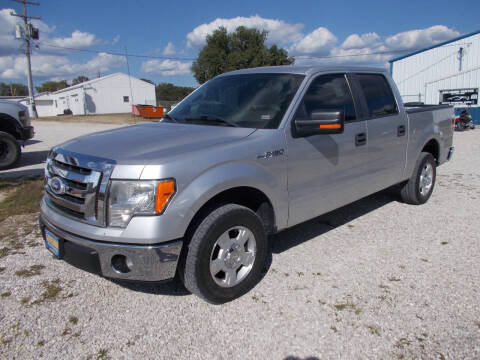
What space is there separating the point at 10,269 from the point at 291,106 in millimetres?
3107

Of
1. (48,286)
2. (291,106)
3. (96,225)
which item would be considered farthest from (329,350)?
(48,286)

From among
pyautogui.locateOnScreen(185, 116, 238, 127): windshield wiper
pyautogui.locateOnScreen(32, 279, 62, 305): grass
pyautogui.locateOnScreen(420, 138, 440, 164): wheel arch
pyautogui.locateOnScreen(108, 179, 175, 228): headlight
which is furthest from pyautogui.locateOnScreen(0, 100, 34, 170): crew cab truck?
pyautogui.locateOnScreen(420, 138, 440, 164): wheel arch

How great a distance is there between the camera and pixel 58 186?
9.31ft

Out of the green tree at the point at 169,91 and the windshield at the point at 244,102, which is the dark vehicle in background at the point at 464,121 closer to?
the windshield at the point at 244,102

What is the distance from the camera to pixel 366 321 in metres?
2.73

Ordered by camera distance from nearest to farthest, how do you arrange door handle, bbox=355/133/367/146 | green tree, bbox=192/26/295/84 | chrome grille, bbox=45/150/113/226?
chrome grille, bbox=45/150/113/226 → door handle, bbox=355/133/367/146 → green tree, bbox=192/26/295/84

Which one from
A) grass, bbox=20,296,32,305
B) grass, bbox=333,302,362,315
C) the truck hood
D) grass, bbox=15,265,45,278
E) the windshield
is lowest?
grass, bbox=333,302,362,315

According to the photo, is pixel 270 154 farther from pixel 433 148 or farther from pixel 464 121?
pixel 464 121

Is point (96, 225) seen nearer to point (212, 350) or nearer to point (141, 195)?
point (141, 195)

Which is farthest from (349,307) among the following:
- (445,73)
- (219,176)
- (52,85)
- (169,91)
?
(52,85)

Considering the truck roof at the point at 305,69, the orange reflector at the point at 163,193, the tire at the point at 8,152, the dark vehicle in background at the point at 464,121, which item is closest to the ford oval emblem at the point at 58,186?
the orange reflector at the point at 163,193

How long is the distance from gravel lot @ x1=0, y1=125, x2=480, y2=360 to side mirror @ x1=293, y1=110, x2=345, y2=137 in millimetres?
1318

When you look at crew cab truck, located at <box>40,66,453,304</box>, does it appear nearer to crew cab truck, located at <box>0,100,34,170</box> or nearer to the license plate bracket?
the license plate bracket

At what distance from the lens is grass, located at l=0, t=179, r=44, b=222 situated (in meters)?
5.33
